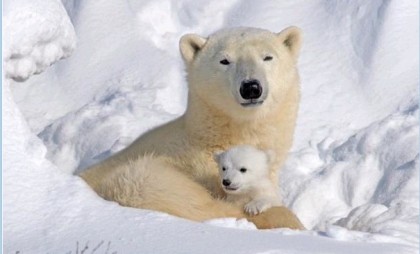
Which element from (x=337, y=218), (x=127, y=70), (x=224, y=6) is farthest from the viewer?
(x=224, y=6)

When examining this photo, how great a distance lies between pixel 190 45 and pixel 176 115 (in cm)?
203

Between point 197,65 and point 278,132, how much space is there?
0.61 meters

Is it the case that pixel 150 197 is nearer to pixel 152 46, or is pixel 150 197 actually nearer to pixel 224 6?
pixel 152 46

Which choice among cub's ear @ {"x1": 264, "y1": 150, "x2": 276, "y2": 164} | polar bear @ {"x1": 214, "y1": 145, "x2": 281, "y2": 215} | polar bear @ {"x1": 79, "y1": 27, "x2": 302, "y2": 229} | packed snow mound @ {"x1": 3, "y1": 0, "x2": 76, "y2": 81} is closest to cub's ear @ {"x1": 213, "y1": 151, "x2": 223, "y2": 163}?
polar bear @ {"x1": 214, "y1": 145, "x2": 281, "y2": 215}

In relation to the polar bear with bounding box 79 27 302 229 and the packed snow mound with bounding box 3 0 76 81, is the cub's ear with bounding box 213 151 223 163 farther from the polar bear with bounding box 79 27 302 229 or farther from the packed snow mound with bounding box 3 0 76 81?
the packed snow mound with bounding box 3 0 76 81

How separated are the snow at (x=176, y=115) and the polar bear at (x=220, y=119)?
1.74 feet

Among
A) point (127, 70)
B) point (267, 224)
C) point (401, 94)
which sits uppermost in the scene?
point (401, 94)

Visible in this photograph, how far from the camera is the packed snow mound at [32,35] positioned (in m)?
5.53

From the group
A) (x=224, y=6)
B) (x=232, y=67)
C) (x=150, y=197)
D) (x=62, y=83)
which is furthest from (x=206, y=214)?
(x=224, y=6)

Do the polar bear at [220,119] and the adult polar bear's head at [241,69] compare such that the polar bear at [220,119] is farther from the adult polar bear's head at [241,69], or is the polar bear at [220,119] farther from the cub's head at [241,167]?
the cub's head at [241,167]

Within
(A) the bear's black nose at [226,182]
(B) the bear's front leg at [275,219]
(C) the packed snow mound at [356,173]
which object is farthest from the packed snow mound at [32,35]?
(C) the packed snow mound at [356,173]

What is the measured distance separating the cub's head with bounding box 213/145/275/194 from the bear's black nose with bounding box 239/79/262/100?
0.30 m

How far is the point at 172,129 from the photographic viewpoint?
671 cm

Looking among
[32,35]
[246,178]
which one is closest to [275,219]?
[246,178]
